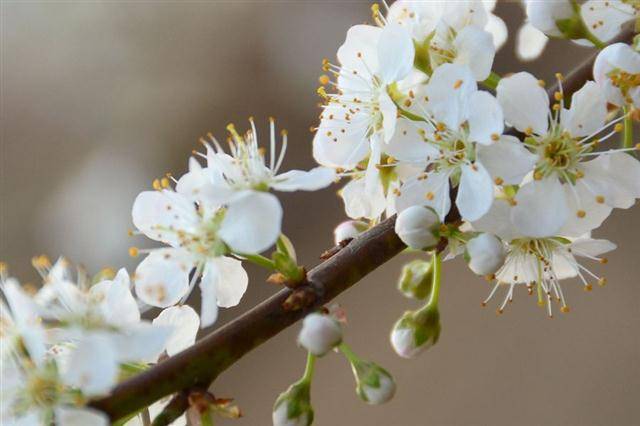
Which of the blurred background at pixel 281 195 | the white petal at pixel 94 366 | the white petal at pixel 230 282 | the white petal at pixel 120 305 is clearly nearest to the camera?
the white petal at pixel 94 366

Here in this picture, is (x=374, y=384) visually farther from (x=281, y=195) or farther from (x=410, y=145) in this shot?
(x=281, y=195)

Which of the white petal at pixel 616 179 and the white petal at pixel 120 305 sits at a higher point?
the white petal at pixel 120 305

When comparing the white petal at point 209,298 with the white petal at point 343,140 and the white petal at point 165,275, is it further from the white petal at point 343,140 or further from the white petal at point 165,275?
the white petal at point 343,140

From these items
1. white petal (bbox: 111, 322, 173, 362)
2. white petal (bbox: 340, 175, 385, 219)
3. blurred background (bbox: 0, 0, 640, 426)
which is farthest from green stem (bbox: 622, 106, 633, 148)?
blurred background (bbox: 0, 0, 640, 426)

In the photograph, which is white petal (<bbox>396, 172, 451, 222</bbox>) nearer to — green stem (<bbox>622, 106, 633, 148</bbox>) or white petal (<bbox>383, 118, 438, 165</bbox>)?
white petal (<bbox>383, 118, 438, 165</bbox>)

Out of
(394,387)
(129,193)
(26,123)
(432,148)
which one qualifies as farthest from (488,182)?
(26,123)

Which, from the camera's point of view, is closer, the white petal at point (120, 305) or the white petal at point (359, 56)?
the white petal at point (120, 305)

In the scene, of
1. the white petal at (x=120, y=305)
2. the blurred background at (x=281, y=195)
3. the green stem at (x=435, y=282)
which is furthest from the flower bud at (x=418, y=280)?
the blurred background at (x=281, y=195)
